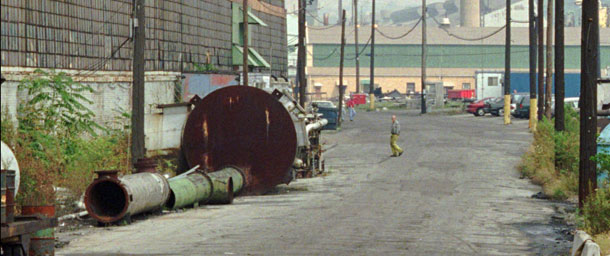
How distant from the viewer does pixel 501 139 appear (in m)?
44.2

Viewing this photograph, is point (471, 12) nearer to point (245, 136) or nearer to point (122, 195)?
point (245, 136)

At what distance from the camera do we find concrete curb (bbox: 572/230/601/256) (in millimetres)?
11164

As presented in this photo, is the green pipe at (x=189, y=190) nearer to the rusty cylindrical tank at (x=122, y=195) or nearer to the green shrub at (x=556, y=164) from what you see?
the rusty cylindrical tank at (x=122, y=195)

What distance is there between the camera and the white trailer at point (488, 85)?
83000 millimetres

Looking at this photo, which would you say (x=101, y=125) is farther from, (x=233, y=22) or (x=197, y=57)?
(x=233, y=22)

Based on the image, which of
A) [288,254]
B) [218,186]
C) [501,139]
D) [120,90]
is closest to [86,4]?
[120,90]

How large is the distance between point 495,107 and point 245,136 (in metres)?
46.9

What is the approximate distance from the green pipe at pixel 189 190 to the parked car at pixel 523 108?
4541 cm

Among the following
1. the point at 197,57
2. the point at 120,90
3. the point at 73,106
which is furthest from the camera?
the point at 197,57

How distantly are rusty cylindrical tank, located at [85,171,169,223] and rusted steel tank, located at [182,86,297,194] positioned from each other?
515 centimetres

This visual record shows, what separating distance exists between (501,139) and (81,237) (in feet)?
102

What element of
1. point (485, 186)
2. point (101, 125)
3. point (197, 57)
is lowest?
point (485, 186)

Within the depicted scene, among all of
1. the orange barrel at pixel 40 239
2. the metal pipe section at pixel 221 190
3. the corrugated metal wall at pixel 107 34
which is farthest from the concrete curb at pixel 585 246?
the corrugated metal wall at pixel 107 34

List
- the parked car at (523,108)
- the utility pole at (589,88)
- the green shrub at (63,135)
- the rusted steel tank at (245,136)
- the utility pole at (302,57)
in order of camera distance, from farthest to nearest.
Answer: the parked car at (523,108) → the utility pole at (302,57) → the rusted steel tank at (245,136) → the green shrub at (63,135) → the utility pole at (589,88)
